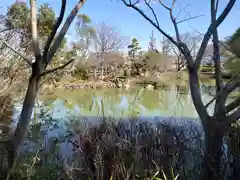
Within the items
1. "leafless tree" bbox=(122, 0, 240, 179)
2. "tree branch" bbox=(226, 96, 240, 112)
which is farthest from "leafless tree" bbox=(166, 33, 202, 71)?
"tree branch" bbox=(226, 96, 240, 112)

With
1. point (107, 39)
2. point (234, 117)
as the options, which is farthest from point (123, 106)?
point (107, 39)

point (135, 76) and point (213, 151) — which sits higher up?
point (135, 76)

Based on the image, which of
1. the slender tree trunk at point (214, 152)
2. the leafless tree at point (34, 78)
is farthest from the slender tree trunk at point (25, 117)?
the slender tree trunk at point (214, 152)

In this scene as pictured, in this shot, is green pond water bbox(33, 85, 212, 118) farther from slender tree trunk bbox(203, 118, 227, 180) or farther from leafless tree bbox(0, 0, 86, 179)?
leafless tree bbox(0, 0, 86, 179)

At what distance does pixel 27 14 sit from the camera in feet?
13.0

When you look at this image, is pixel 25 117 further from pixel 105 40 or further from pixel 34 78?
pixel 105 40

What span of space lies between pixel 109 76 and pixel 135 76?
1.90 meters

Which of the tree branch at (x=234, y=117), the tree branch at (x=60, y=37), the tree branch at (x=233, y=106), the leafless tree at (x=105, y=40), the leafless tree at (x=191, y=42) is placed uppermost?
the leafless tree at (x=105, y=40)

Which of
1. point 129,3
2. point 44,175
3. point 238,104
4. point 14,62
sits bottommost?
point 44,175

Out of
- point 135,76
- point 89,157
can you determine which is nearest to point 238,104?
point 89,157

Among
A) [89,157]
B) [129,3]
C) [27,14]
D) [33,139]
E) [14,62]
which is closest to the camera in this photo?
[89,157]

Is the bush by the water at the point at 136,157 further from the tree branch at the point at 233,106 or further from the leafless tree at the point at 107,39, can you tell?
the leafless tree at the point at 107,39

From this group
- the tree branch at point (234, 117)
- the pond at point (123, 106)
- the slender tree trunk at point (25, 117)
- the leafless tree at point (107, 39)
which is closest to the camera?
the tree branch at point (234, 117)

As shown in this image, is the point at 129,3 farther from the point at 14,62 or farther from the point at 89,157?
the point at 14,62
